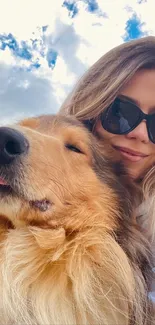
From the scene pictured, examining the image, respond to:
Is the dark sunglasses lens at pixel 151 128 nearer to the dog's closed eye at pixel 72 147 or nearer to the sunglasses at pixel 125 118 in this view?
the sunglasses at pixel 125 118

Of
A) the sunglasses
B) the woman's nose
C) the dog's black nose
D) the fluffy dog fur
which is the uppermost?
the dog's black nose

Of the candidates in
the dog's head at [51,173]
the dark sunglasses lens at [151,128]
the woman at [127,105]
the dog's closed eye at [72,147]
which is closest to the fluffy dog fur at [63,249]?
the dog's head at [51,173]

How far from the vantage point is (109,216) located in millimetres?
3090

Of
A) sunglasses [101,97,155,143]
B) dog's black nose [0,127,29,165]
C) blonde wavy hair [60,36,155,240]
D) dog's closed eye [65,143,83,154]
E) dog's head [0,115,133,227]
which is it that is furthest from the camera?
blonde wavy hair [60,36,155,240]

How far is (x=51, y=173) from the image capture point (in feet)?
9.59

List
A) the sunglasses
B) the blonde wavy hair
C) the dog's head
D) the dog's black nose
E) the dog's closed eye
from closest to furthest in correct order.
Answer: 1. the dog's black nose
2. the dog's head
3. the dog's closed eye
4. the sunglasses
5. the blonde wavy hair

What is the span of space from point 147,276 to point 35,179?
3.15 ft

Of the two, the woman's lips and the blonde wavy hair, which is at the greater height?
the blonde wavy hair

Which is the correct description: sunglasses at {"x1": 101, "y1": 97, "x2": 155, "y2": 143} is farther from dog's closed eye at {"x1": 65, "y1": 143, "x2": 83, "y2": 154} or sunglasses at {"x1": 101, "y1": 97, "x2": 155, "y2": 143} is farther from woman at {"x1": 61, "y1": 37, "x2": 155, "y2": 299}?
dog's closed eye at {"x1": 65, "y1": 143, "x2": 83, "y2": 154}

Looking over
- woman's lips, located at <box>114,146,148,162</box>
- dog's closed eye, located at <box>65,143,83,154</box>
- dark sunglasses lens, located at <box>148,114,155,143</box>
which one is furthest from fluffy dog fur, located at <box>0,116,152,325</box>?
dark sunglasses lens, located at <box>148,114,155,143</box>

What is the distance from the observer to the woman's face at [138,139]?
12.5 feet

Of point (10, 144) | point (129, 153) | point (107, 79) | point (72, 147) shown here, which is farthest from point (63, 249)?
point (107, 79)

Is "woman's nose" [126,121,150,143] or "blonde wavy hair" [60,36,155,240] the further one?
"blonde wavy hair" [60,36,155,240]

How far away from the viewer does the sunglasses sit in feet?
12.5
